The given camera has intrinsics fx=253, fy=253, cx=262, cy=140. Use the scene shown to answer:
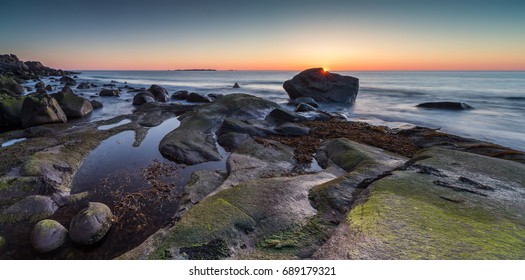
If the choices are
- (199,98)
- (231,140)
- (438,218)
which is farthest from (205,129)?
(199,98)

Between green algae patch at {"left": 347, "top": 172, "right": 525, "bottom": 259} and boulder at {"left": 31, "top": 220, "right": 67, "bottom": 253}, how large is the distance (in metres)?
8.50

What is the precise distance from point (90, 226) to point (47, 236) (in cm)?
115

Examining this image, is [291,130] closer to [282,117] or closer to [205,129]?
[282,117]

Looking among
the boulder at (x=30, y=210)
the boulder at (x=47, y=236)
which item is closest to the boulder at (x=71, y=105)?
the boulder at (x=30, y=210)

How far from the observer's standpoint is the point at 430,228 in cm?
658

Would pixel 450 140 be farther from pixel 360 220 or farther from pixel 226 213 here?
pixel 226 213

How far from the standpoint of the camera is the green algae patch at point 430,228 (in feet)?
18.7

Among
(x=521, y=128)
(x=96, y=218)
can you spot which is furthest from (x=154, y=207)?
(x=521, y=128)

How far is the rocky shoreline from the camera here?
21.0 feet

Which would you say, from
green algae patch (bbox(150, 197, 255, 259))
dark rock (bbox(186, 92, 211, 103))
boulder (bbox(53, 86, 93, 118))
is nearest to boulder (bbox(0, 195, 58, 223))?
green algae patch (bbox(150, 197, 255, 259))

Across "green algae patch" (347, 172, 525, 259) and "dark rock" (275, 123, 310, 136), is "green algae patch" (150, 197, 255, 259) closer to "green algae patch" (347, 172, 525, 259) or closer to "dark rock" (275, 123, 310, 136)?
"green algae patch" (347, 172, 525, 259)

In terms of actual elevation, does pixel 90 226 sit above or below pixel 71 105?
below

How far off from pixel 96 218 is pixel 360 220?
8.28 m

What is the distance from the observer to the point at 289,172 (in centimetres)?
1302
